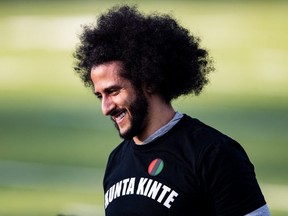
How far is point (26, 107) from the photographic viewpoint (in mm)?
4395

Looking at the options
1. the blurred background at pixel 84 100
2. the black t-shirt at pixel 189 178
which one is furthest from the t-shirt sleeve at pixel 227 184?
the blurred background at pixel 84 100

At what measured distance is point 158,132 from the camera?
290 cm

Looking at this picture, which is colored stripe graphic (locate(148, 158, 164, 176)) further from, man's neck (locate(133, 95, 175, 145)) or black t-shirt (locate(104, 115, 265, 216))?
man's neck (locate(133, 95, 175, 145))

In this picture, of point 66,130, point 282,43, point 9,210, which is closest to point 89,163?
point 66,130

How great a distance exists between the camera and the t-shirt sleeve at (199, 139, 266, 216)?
264 cm

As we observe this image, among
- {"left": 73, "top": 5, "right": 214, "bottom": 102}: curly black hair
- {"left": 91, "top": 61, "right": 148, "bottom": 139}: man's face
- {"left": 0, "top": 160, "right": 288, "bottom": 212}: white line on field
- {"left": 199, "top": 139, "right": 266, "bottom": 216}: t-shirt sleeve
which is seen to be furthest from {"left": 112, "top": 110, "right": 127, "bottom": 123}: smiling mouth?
{"left": 0, "top": 160, "right": 288, "bottom": 212}: white line on field

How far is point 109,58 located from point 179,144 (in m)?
0.42

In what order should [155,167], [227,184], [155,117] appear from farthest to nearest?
[155,117], [155,167], [227,184]

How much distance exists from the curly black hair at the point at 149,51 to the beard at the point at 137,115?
0.07 m

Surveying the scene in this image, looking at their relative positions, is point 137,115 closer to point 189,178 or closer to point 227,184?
point 189,178

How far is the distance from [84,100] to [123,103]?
4.63ft

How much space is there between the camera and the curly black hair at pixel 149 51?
2.96 metres

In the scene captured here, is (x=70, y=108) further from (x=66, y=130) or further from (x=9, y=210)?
(x=9, y=210)

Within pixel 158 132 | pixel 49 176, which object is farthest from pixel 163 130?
pixel 49 176
